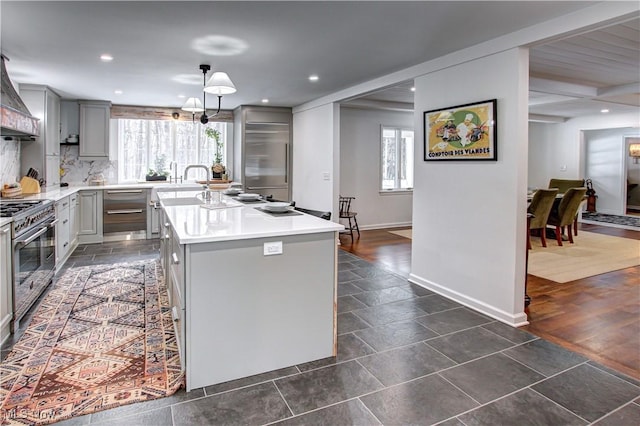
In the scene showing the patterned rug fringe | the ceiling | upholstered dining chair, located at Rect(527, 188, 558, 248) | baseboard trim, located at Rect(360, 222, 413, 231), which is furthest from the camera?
the patterned rug fringe

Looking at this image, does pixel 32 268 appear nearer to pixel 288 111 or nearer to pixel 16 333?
pixel 16 333

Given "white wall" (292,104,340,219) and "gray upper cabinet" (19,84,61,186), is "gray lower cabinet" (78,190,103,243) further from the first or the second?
"white wall" (292,104,340,219)

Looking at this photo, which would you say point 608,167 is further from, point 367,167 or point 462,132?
point 462,132

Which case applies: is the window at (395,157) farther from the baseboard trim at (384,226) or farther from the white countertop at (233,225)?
the white countertop at (233,225)

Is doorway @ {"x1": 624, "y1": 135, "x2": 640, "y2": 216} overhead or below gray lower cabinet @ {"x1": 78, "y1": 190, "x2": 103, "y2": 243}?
overhead

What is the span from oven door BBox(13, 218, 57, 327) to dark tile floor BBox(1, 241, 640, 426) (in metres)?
1.62

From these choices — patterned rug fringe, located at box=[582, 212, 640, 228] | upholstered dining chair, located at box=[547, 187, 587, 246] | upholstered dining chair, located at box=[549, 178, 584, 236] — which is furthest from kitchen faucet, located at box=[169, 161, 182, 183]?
patterned rug fringe, located at box=[582, 212, 640, 228]

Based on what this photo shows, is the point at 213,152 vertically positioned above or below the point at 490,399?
above

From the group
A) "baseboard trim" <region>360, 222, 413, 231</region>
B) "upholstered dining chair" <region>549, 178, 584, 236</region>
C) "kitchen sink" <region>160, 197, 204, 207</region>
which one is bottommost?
"baseboard trim" <region>360, 222, 413, 231</region>

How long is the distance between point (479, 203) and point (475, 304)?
0.92 metres

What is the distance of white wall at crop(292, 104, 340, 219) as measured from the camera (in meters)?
6.23

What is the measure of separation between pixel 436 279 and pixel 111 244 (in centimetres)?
500

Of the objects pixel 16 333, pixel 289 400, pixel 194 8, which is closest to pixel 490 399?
pixel 289 400

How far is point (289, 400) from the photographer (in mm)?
2174
